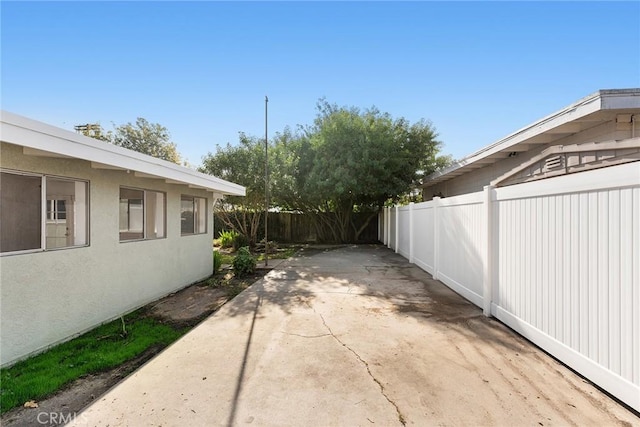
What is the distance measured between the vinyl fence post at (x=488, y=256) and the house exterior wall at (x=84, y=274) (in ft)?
21.1

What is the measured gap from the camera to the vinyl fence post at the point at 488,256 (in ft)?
15.3

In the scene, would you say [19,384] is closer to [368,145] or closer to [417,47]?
[417,47]

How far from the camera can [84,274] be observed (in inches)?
182

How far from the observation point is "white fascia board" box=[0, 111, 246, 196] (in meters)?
3.03

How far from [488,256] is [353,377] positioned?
3.07 meters

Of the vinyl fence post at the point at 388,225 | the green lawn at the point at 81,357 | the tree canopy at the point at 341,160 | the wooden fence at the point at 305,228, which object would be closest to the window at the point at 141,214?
the green lawn at the point at 81,357

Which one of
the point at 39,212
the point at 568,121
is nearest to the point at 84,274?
the point at 39,212

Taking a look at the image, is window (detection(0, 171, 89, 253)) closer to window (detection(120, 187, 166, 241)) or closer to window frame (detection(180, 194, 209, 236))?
window (detection(120, 187, 166, 241))

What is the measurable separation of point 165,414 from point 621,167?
4.36m

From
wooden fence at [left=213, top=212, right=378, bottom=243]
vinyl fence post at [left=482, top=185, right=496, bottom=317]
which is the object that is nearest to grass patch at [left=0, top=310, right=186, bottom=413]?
vinyl fence post at [left=482, top=185, right=496, bottom=317]

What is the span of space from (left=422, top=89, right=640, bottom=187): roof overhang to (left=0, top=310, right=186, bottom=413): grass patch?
8.06m

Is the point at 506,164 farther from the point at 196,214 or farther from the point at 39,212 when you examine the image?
the point at 39,212

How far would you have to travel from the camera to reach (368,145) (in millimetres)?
13641

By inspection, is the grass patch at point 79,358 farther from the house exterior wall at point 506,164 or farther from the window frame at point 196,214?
the house exterior wall at point 506,164
